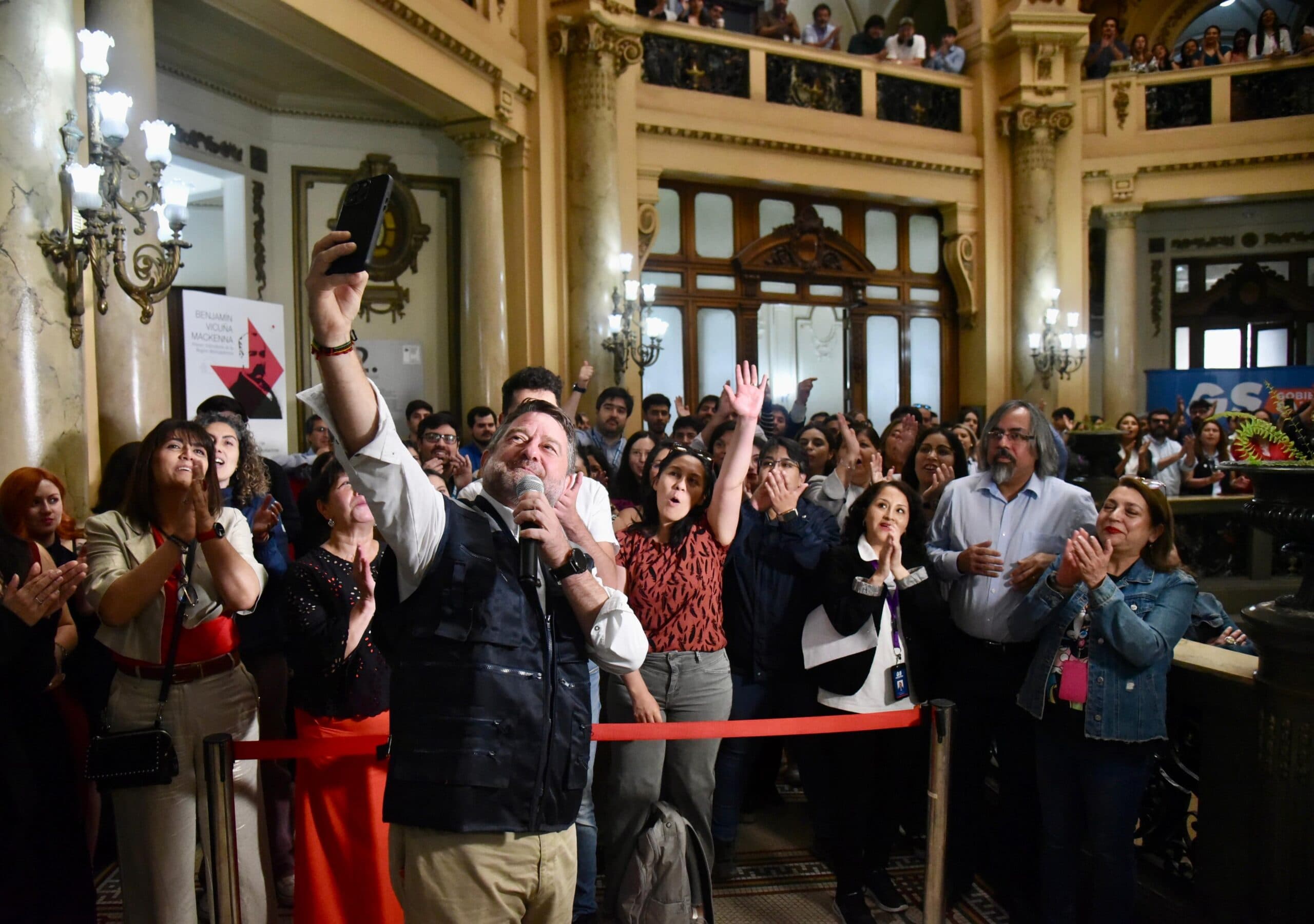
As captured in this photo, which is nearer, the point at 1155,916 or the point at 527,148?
the point at 1155,916

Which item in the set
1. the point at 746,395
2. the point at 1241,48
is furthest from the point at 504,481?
the point at 1241,48

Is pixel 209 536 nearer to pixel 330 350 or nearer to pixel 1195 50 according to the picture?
pixel 330 350

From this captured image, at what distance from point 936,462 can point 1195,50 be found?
12.5 m

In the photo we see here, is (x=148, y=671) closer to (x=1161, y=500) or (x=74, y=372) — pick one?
(x=74, y=372)

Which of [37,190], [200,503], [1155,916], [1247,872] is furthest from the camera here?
[37,190]

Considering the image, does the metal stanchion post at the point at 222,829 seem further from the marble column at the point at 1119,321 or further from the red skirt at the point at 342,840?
the marble column at the point at 1119,321

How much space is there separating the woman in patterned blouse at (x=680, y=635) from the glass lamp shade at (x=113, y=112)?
2.83 meters

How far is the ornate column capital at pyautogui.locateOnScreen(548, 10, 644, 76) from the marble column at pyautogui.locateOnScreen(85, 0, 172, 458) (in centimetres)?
443

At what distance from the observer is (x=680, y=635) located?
3025 mm

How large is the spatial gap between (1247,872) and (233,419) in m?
3.76

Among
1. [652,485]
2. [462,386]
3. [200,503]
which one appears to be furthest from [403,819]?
[462,386]

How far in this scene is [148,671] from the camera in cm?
254

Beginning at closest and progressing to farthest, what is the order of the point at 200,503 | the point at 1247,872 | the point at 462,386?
the point at 200,503 < the point at 1247,872 < the point at 462,386

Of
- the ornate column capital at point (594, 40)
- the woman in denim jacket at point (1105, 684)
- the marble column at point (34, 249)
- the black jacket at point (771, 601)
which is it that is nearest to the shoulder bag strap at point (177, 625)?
the black jacket at point (771, 601)
